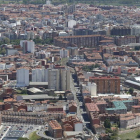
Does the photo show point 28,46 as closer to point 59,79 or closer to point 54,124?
point 59,79

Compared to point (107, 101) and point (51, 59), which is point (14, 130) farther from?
point (51, 59)

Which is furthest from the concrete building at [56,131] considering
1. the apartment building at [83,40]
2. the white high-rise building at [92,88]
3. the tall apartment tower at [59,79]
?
the apartment building at [83,40]

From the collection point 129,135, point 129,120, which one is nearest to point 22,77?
point 129,120

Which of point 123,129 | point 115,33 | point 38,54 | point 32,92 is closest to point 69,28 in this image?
point 115,33

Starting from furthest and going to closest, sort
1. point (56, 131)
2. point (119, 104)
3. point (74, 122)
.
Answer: point (119, 104) → point (74, 122) → point (56, 131)

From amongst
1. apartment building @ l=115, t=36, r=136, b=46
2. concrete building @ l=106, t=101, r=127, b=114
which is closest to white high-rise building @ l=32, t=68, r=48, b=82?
concrete building @ l=106, t=101, r=127, b=114
